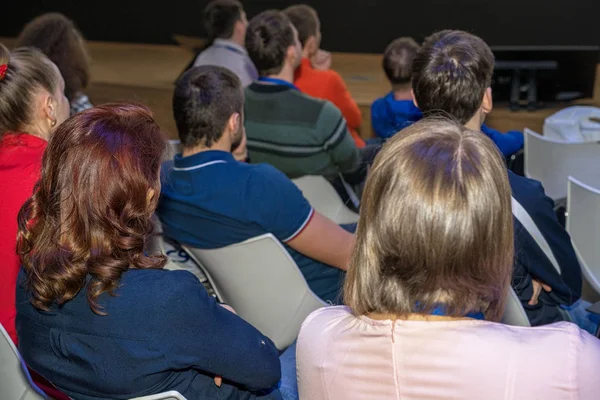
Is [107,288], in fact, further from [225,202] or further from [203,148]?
[203,148]

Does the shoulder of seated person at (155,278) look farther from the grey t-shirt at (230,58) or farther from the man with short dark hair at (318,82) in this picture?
the grey t-shirt at (230,58)

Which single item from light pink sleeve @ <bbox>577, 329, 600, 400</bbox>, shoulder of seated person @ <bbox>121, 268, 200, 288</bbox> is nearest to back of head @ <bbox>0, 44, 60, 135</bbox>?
shoulder of seated person @ <bbox>121, 268, 200, 288</bbox>

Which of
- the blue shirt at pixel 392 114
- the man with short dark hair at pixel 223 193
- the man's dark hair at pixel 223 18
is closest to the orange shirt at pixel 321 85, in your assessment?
the blue shirt at pixel 392 114

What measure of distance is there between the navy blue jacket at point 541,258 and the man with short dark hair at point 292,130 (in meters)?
1.05

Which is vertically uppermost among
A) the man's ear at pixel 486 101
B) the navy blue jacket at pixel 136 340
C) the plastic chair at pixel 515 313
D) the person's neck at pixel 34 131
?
the man's ear at pixel 486 101

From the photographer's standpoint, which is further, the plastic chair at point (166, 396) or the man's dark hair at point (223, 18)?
the man's dark hair at point (223, 18)

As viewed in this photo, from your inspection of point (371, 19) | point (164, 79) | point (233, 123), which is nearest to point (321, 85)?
point (233, 123)

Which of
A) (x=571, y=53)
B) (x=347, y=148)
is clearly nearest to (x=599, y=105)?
(x=571, y=53)

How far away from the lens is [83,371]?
1.30 m

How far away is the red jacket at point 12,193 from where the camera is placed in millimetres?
1766

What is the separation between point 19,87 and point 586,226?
68.8 inches

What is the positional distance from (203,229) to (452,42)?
87cm

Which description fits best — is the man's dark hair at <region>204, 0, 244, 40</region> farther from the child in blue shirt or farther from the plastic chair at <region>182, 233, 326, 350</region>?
the plastic chair at <region>182, 233, 326, 350</region>

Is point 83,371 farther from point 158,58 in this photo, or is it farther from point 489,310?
point 158,58
